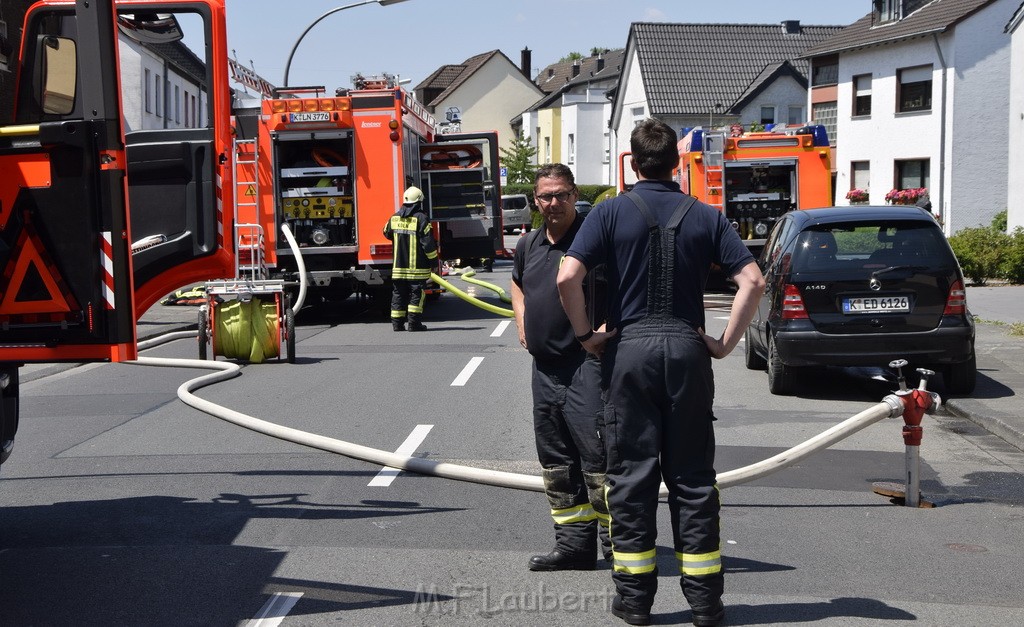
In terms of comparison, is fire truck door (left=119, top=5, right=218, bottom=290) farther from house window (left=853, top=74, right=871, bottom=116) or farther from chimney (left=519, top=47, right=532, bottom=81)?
chimney (left=519, top=47, right=532, bottom=81)

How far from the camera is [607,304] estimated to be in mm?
4945

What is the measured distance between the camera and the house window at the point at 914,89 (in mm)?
38844

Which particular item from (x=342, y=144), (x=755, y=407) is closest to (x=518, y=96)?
(x=342, y=144)

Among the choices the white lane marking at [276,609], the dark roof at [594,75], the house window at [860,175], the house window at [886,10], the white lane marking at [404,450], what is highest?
Answer: the dark roof at [594,75]

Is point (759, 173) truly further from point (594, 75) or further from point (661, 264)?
point (594, 75)

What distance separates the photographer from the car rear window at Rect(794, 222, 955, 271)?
1034 centimetres

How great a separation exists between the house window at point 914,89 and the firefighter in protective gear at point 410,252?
2650 cm

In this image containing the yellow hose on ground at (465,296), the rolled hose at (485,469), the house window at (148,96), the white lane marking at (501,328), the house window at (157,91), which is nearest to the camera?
the rolled hose at (485,469)

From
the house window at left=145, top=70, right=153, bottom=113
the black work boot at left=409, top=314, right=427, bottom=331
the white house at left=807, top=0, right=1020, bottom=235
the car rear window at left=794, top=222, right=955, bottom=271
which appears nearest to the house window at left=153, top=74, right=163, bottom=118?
the house window at left=145, top=70, right=153, bottom=113

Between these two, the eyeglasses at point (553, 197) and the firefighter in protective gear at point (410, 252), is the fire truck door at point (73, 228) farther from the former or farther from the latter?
the firefighter in protective gear at point (410, 252)

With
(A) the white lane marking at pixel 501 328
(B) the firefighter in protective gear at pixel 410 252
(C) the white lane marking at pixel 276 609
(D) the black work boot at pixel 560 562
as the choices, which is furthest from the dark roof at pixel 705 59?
(C) the white lane marking at pixel 276 609

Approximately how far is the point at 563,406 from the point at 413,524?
1316 millimetres

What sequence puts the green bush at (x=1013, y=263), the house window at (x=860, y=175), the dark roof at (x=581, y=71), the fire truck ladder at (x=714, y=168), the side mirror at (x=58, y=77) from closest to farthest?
1. the side mirror at (x=58, y=77)
2. the fire truck ladder at (x=714, y=168)
3. the green bush at (x=1013, y=263)
4. the house window at (x=860, y=175)
5. the dark roof at (x=581, y=71)

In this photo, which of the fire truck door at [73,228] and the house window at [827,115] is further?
the house window at [827,115]
